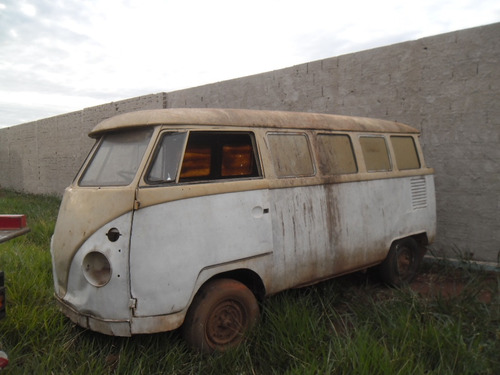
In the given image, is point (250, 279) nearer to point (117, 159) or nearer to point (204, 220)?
point (204, 220)

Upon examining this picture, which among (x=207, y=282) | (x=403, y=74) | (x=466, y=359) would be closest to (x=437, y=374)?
(x=466, y=359)

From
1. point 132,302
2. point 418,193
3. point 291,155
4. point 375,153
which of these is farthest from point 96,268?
point 418,193

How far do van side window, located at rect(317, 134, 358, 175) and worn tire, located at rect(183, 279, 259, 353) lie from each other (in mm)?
1434

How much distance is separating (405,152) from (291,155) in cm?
202

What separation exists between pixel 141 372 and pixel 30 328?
1.21 metres

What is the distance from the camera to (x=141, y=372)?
2.85 m

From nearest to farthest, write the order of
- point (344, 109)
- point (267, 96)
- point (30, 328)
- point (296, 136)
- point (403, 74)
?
1. point (30, 328)
2. point (296, 136)
3. point (403, 74)
4. point (344, 109)
5. point (267, 96)

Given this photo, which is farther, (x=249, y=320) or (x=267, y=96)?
(x=267, y=96)

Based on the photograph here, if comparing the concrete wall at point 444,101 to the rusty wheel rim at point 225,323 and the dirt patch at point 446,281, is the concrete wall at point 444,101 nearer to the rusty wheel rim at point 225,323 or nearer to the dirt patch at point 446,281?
the dirt patch at point 446,281

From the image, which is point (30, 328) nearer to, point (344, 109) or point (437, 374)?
point (437, 374)

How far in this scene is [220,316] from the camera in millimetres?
3186

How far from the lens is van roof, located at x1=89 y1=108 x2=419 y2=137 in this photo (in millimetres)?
3150

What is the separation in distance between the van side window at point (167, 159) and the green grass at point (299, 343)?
121 cm

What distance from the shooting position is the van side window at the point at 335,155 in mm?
4020
